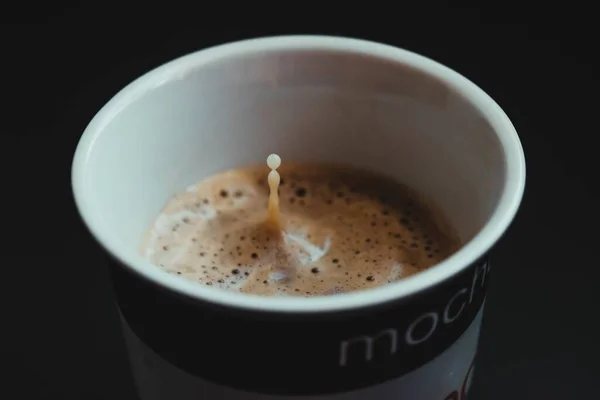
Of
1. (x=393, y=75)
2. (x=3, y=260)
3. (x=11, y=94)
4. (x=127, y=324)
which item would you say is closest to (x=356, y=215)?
(x=393, y=75)

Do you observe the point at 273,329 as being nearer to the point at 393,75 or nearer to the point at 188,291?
the point at 188,291

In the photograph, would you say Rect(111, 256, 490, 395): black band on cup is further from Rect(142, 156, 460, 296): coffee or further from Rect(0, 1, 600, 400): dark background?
Rect(0, 1, 600, 400): dark background

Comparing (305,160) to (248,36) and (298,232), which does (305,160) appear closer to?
(298,232)

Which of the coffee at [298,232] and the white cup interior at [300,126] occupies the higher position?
the white cup interior at [300,126]

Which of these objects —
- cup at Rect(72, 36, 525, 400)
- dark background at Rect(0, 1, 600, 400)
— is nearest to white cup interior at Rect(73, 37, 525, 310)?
cup at Rect(72, 36, 525, 400)

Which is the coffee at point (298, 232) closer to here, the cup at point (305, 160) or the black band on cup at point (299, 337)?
the cup at point (305, 160)

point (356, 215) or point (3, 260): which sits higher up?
point (356, 215)

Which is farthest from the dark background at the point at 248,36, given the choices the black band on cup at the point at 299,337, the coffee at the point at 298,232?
the black band on cup at the point at 299,337
